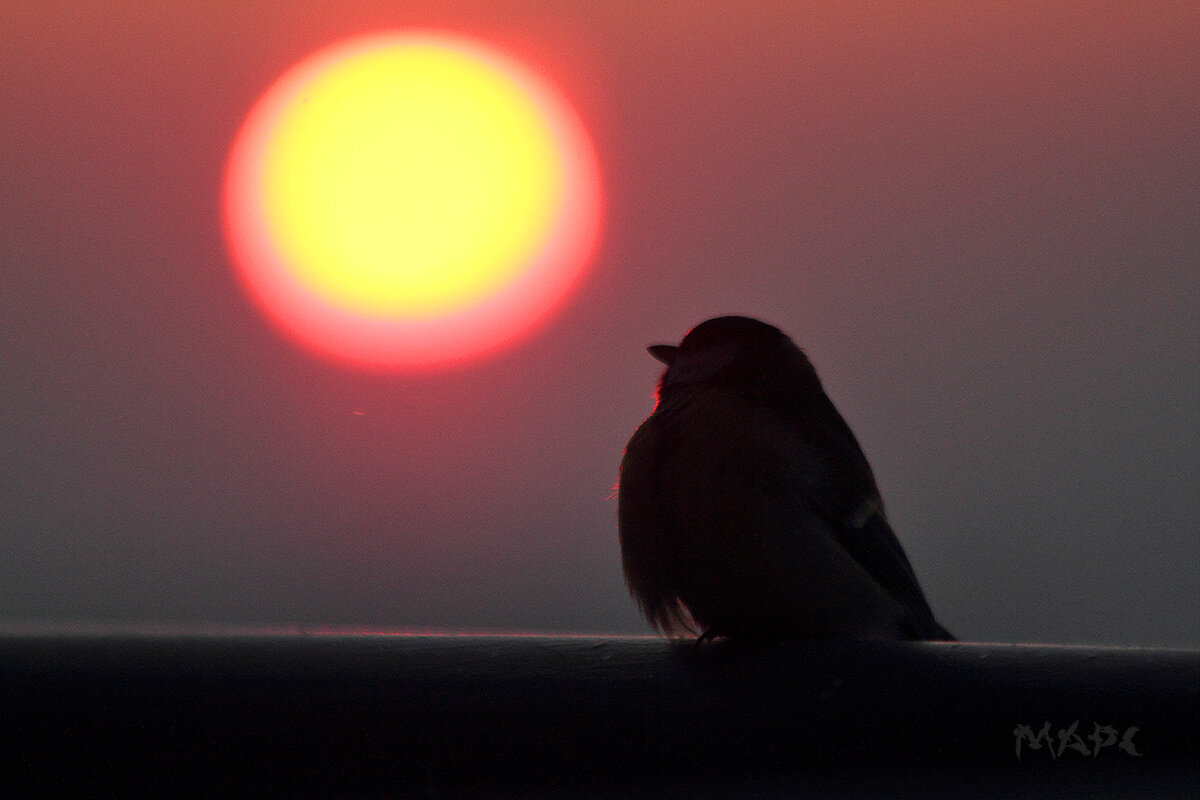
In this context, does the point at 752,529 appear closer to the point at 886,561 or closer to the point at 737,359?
the point at 886,561

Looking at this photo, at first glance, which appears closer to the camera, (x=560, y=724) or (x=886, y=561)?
(x=560, y=724)

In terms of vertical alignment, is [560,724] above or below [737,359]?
below

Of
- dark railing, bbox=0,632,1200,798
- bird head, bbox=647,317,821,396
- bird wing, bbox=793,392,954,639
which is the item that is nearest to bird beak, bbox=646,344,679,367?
bird head, bbox=647,317,821,396

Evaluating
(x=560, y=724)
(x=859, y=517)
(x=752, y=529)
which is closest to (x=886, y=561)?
(x=859, y=517)

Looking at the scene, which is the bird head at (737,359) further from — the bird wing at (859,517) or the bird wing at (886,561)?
the bird wing at (886,561)

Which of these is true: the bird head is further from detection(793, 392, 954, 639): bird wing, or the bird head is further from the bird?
detection(793, 392, 954, 639): bird wing

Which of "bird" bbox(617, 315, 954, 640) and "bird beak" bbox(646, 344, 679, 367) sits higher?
"bird beak" bbox(646, 344, 679, 367)

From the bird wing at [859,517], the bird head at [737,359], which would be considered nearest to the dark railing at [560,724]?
the bird wing at [859,517]
